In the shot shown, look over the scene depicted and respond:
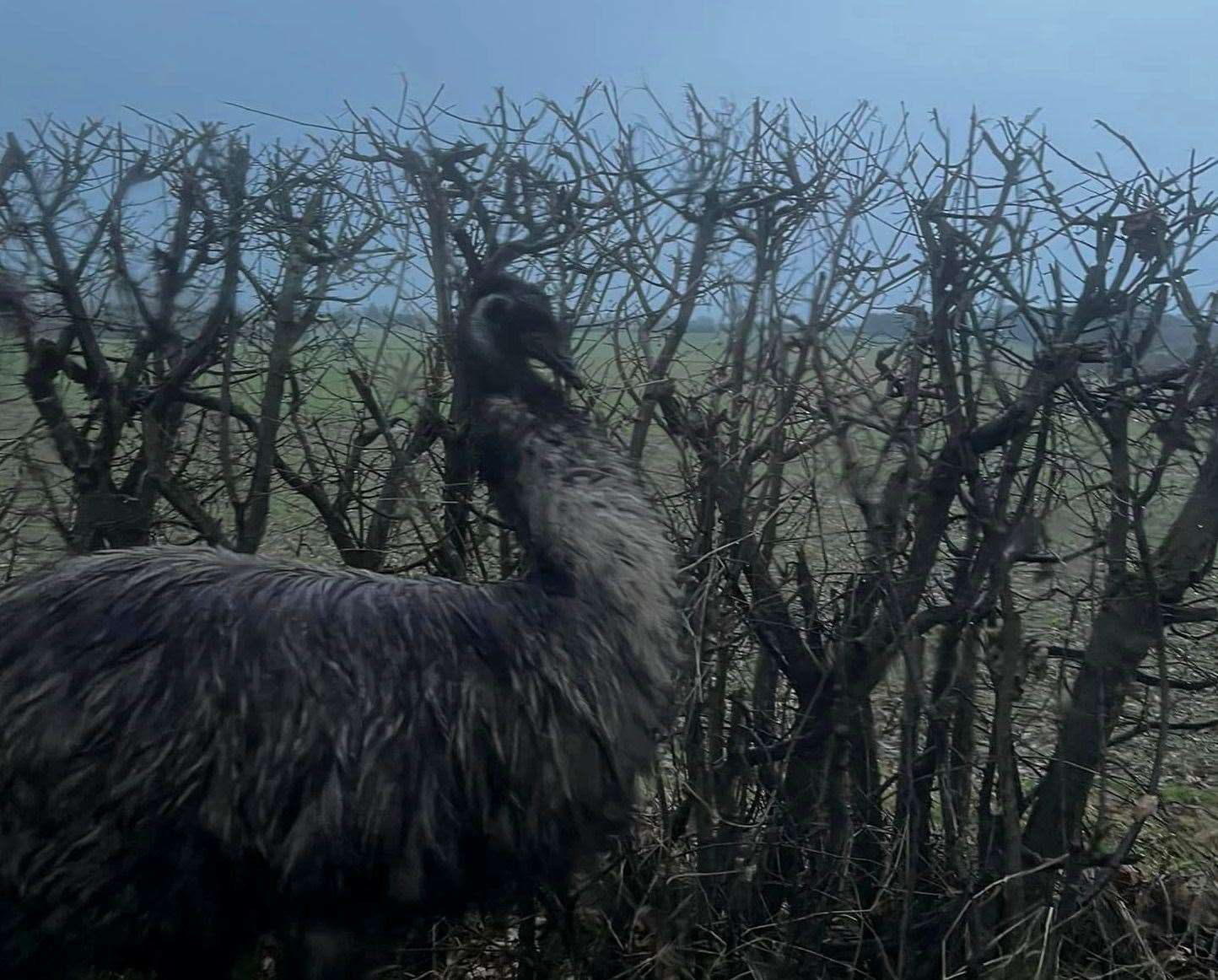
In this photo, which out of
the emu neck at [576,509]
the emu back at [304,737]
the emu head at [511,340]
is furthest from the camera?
the emu head at [511,340]

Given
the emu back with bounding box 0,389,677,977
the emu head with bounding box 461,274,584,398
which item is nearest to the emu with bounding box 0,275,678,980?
the emu back with bounding box 0,389,677,977

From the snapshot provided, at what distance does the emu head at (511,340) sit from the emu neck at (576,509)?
0.07 m

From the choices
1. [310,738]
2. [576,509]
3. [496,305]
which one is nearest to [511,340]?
[496,305]

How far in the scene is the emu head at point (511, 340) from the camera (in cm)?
374

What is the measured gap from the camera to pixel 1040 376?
11.7 feet

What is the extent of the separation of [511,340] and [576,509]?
23.0 inches

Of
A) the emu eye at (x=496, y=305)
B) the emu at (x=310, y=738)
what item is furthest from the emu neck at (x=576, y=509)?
the emu eye at (x=496, y=305)

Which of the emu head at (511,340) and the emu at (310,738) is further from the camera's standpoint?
the emu head at (511,340)

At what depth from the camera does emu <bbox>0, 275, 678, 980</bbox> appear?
3139 mm

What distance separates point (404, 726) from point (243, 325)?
2.13 meters

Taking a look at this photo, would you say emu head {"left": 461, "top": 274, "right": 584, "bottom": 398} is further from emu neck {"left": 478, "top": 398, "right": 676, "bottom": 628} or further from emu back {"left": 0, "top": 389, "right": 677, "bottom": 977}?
emu back {"left": 0, "top": 389, "right": 677, "bottom": 977}

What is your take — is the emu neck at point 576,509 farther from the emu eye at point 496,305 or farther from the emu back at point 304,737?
the emu eye at point 496,305

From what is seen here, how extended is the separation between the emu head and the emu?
1.03 ft

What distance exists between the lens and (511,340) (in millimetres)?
3783
